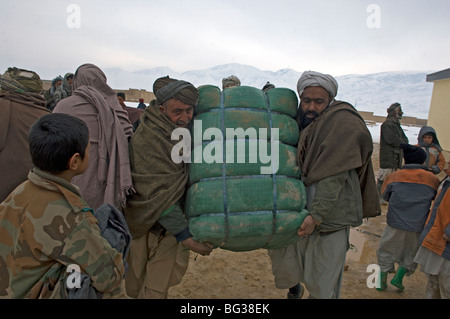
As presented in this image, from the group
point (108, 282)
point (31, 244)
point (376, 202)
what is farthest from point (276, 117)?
point (31, 244)

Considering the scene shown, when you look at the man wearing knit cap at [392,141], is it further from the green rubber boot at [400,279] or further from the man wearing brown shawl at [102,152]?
the man wearing brown shawl at [102,152]

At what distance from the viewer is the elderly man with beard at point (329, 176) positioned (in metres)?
2.01

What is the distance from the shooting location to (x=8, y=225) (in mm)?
1246

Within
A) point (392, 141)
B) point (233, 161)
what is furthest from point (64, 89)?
point (392, 141)

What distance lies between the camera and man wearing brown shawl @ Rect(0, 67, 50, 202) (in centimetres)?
215

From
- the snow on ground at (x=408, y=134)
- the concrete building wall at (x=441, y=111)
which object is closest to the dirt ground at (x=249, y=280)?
the concrete building wall at (x=441, y=111)

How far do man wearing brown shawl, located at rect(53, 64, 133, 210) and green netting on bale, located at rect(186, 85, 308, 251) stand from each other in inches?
18.4

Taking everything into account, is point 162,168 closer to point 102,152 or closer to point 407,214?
point 102,152

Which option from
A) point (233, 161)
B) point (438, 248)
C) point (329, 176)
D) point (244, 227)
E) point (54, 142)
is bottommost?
point (438, 248)

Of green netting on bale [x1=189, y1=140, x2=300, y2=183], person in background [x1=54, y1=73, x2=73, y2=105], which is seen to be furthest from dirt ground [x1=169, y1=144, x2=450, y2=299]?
person in background [x1=54, y1=73, x2=73, y2=105]

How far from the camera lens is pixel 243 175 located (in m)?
1.93

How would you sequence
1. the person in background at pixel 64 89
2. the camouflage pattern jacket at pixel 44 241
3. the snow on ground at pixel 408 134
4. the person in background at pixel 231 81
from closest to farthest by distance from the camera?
the camouflage pattern jacket at pixel 44 241 → the person in background at pixel 231 81 → the person in background at pixel 64 89 → the snow on ground at pixel 408 134

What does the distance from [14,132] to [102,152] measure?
771 millimetres

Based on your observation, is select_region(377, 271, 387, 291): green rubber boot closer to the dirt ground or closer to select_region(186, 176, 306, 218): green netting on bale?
the dirt ground
